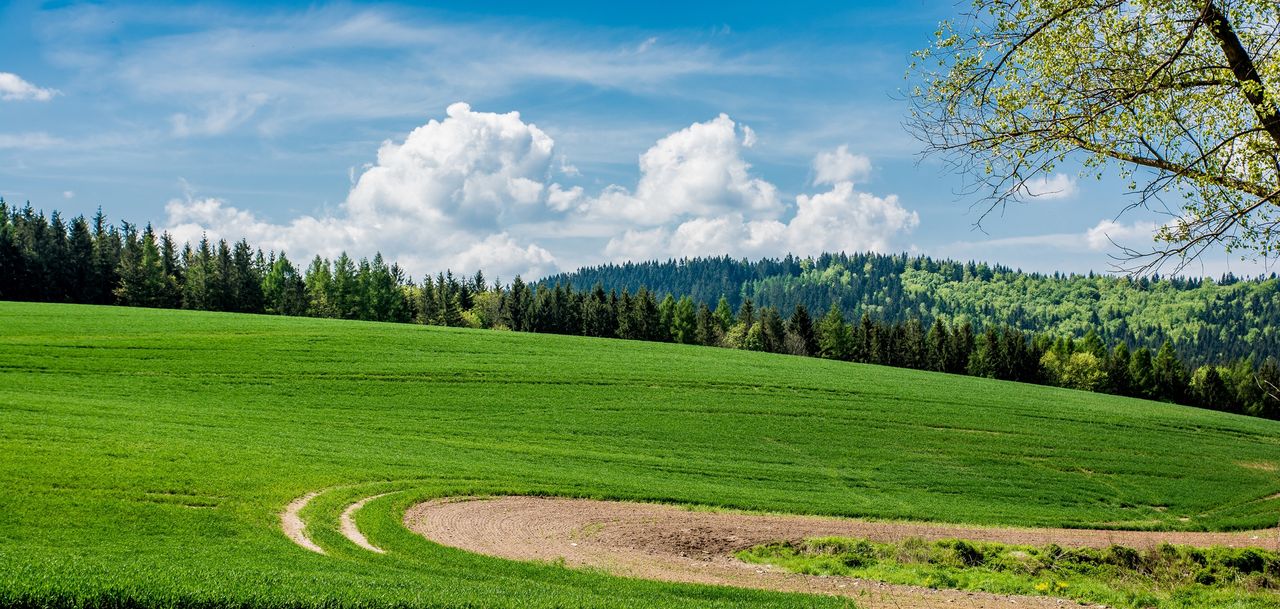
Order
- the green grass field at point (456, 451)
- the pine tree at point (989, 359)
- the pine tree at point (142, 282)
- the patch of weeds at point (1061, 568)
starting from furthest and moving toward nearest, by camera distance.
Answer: the pine tree at point (989, 359), the pine tree at point (142, 282), the patch of weeds at point (1061, 568), the green grass field at point (456, 451)

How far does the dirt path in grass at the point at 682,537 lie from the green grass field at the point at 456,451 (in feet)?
4.75

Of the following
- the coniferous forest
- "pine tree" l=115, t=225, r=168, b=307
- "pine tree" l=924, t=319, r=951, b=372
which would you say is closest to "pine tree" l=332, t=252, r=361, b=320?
the coniferous forest

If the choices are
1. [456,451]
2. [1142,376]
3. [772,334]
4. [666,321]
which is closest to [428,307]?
[666,321]

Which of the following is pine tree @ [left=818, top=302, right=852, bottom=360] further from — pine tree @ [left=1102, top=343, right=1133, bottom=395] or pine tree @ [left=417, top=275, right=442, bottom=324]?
pine tree @ [left=417, top=275, right=442, bottom=324]

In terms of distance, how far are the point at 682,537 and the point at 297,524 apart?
10640 mm

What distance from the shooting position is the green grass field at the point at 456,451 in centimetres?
1526

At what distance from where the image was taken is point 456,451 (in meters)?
33.8

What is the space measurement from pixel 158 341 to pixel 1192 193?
6148 cm

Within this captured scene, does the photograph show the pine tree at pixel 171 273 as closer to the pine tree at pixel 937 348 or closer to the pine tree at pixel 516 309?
the pine tree at pixel 516 309

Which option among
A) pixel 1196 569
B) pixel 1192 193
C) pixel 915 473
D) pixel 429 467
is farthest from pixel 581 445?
pixel 1192 193

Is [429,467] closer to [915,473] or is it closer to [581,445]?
[581,445]

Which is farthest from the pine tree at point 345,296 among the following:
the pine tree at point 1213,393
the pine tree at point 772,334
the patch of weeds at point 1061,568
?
the pine tree at point 1213,393

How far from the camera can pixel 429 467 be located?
96.7ft

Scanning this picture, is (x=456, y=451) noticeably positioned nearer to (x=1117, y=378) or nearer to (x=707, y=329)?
(x=707, y=329)
